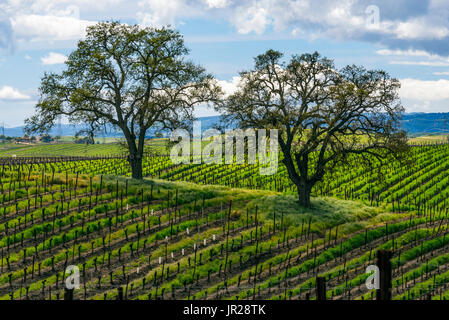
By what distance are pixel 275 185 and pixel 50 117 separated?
21.8 metres

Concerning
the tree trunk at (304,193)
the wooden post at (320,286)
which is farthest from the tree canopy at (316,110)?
the wooden post at (320,286)

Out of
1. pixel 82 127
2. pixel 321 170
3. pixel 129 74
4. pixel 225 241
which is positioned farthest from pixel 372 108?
pixel 82 127

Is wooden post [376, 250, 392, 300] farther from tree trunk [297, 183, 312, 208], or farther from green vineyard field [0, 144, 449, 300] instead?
tree trunk [297, 183, 312, 208]

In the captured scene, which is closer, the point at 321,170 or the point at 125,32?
the point at 321,170

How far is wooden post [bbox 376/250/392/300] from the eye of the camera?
→ 1078 cm

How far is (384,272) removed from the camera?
10859 millimetres

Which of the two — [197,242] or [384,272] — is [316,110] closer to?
[197,242]

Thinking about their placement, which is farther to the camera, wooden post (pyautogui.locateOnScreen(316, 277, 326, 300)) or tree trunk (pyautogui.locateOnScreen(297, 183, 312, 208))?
tree trunk (pyautogui.locateOnScreen(297, 183, 312, 208))

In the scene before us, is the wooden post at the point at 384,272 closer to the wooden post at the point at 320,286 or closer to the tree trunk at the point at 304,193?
the wooden post at the point at 320,286

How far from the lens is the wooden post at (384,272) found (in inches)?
424

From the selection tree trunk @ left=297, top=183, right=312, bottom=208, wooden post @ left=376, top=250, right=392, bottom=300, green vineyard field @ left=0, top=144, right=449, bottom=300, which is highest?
wooden post @ left=376, top=250, right=392, bottom=300

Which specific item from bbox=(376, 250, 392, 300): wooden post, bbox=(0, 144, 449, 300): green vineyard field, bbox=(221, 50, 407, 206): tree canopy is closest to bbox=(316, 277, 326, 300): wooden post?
bbox=(376, 250, 392, 300): wooden post

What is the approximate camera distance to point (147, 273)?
23.5 metres
